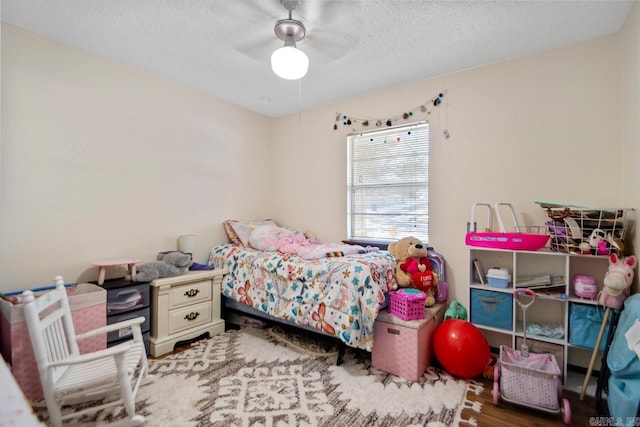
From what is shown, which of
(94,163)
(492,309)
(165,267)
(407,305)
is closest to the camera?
(407,305)

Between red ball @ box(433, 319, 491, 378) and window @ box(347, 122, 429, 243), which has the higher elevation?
window @ box(347, 122, 429, 243)

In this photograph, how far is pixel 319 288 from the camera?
2.38 meters

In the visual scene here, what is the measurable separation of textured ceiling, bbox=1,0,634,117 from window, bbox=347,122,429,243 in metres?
0.62

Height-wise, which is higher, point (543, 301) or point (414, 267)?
point (414, 267)

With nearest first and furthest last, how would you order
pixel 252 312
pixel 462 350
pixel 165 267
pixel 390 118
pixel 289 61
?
pixel 289 61 → pixel 462 350 → pixel 165 267 → pixel 252 312 → pixel 390 118

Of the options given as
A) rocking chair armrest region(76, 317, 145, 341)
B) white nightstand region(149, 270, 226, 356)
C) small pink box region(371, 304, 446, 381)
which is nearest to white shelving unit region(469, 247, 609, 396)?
small pink box region(371, 304, 446, 381)

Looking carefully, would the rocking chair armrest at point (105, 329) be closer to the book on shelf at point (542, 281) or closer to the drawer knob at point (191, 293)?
the drawer knob at point (191, 293)

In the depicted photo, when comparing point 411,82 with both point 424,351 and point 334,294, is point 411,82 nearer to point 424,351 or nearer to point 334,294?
point 334,294

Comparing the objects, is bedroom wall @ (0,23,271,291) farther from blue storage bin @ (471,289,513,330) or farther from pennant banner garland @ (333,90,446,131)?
blue storage bin @ (471,289,513,330)

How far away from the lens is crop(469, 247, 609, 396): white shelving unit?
6.82 ft

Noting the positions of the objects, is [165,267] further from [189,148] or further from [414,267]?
[414,267]

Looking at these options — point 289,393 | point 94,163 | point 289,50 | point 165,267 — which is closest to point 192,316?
point 165,267

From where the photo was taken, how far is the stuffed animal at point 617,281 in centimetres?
173

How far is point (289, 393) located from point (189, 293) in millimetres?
1328
